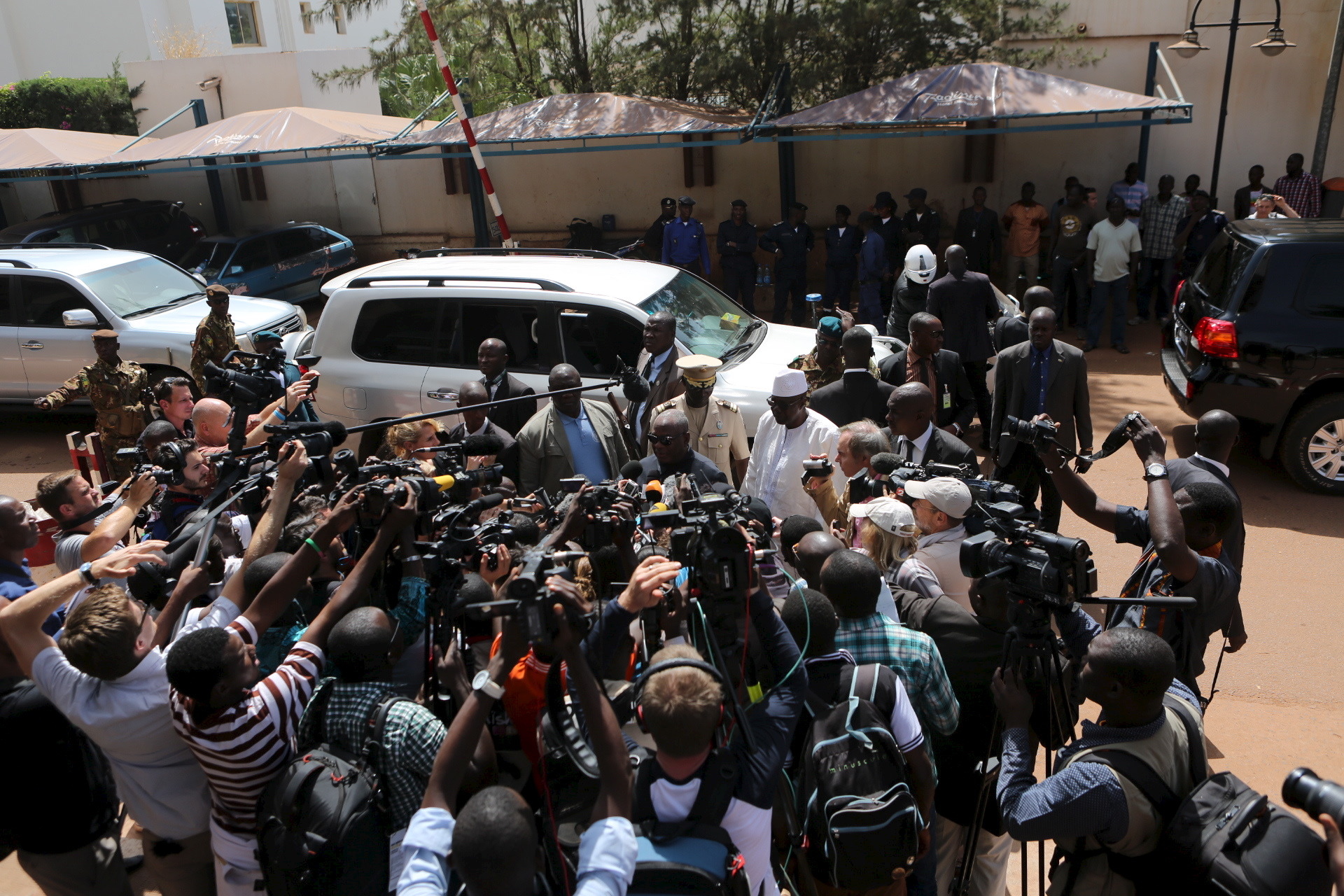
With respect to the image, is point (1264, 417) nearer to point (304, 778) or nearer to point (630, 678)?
point (630, 678)

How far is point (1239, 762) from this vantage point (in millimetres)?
4508

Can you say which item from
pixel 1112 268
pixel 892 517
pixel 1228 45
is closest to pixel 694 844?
pixel 892 517

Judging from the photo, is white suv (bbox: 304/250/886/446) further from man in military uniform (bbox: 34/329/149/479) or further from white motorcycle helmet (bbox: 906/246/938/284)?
man in military uniform (bbox: 34/329/149/479)

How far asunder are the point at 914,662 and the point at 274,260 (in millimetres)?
13041

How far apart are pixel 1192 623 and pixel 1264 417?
4400 mm

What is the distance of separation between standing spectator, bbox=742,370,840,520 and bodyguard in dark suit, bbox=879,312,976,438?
123 cm

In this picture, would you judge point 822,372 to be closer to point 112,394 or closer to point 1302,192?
point 112,394

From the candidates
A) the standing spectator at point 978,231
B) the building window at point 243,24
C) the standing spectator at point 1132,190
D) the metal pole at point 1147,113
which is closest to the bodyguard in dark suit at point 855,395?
the standing spectator at point 978,231

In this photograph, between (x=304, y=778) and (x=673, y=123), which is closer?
(x=304, y=778)

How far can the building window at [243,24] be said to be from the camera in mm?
27062

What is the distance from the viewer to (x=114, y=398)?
7.51 metres

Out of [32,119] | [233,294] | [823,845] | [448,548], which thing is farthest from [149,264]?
[32,119]

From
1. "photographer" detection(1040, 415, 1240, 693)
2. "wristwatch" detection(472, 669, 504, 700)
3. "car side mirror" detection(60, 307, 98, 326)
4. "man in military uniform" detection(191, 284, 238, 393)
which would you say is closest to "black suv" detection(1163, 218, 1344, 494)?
"photographer" detection(1040, 415, 1240, 693)

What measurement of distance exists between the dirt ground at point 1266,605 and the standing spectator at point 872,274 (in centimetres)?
263
